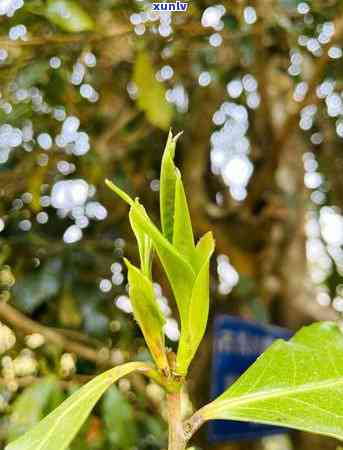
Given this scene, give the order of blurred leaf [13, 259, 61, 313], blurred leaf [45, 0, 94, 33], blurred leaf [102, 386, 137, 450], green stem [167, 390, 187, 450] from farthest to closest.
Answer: blurred leaf [13, 259, 61, 313] → blurred leaf [102, 386, 137, 450] → blurred leaf [45, 0, 94, 33] → green stem [167, 390, 187, 450]

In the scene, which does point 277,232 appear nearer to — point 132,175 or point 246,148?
point 246,148

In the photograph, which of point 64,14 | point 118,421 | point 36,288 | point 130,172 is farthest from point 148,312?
point 130,172

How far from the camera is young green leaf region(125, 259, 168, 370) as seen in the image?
0.40 m

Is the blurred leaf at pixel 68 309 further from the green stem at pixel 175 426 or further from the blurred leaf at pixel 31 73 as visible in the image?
the green stem at pixel 175 426

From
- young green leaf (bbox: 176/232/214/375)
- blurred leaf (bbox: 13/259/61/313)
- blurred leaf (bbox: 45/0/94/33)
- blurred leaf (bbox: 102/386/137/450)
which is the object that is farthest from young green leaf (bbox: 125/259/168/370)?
blurred leaf (bbox: 13/259/61/313)

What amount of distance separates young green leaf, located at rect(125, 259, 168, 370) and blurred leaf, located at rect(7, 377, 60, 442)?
22.8 inches

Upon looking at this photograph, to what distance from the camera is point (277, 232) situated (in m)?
1.89

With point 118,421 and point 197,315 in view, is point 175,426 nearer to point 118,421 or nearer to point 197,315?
point 197,315

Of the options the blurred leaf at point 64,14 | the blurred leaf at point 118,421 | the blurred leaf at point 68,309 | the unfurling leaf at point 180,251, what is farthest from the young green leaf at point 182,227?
the blurred leaf at point 68,309

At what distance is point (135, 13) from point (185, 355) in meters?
0.70

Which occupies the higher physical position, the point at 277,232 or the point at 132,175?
the point at 132,175

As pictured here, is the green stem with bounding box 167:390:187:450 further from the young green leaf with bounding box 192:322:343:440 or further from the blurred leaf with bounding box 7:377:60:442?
the blurred leaf with bounding box 7:377:60:442

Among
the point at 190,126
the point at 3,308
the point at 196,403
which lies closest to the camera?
the point at 3,308

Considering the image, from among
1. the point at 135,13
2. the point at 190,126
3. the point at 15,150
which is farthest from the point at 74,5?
the point at 190,126
